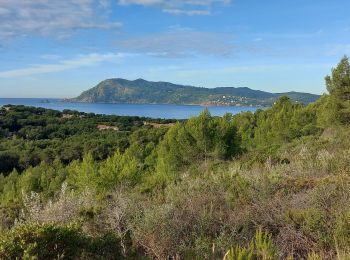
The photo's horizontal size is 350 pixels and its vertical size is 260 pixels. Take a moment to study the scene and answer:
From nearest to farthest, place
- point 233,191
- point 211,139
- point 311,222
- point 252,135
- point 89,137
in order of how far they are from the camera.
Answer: point 311,222 < point 233,191 < point 211,139 < point 252,135 < point 89,137

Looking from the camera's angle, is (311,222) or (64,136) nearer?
(311,222)

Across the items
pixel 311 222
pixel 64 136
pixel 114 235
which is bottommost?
pixel 64 136

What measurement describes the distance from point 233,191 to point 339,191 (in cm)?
168

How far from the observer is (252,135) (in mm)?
43312

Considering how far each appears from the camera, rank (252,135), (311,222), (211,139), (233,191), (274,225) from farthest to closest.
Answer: (252,135), (211,139), (233,191), (274,225), (311,222)

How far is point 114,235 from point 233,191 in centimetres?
216

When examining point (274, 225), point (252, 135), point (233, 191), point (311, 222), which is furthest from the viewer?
point (252, 135)

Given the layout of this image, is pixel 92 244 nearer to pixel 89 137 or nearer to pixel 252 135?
pixel 252 135

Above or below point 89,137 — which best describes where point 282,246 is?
above

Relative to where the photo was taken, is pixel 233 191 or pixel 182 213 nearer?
pixel 182 213

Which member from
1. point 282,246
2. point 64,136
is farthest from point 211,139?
point 64,136

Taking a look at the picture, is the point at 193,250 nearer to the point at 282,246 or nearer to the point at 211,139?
the point at 282,246

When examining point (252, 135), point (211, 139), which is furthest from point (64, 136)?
point (211, 139)

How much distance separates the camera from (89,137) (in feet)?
229
